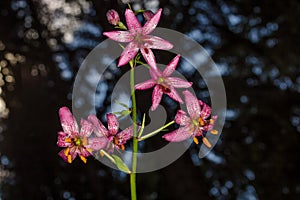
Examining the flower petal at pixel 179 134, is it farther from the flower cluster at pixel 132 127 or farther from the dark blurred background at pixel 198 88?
the dark blurred background at pixel 198 88

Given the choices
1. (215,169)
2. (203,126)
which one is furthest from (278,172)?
(203,126)

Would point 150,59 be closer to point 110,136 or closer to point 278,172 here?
point 110,136

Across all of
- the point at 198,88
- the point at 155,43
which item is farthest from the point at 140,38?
the point at 198,88

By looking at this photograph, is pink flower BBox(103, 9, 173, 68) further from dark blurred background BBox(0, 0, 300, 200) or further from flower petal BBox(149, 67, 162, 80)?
dark blurred background BBox(0, 0, 300, 200)

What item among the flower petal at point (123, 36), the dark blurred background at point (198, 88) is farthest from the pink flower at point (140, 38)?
the dark blurred background at point (198, 88)

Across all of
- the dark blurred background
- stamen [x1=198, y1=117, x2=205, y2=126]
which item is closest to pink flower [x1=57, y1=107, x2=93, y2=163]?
stamen [x1=198, y1=117, x2=205, y2=126]

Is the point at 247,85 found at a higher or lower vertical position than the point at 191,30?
lower

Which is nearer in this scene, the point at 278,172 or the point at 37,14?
the point at 278,172

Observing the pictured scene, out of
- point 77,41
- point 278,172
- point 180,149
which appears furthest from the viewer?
point 77,41
